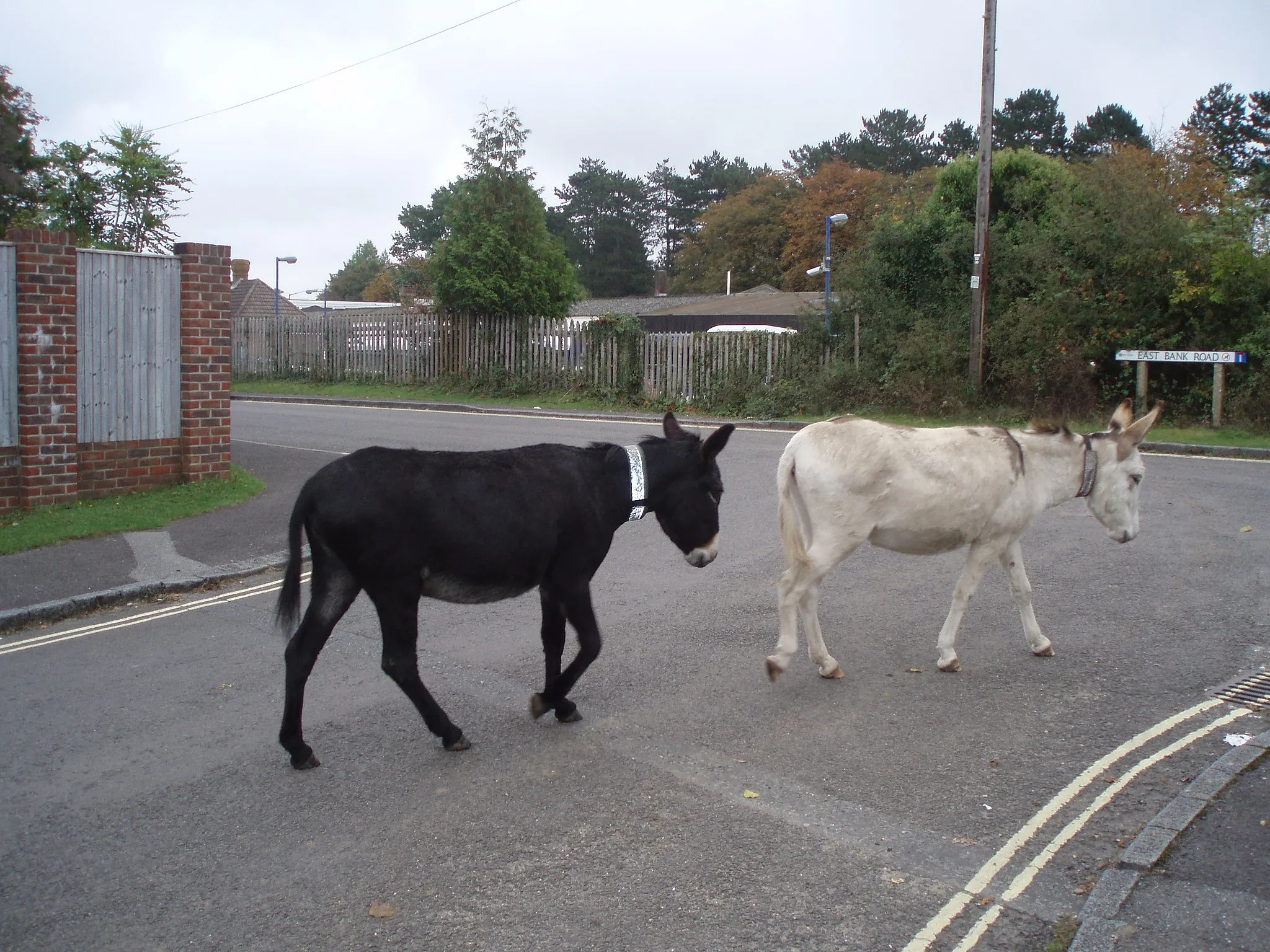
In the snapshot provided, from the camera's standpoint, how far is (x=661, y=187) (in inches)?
3693

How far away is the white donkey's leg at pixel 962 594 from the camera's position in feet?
20.1

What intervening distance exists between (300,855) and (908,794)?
2490mm

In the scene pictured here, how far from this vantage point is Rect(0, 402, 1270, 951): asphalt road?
3.67m

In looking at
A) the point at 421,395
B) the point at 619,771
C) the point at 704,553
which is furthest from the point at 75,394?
the point at 421,395

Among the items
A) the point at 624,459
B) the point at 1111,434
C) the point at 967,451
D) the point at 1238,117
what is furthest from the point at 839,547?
the point at 1238,117

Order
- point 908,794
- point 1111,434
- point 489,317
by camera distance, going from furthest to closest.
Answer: point 489,317
point 1111,434
point 908,794

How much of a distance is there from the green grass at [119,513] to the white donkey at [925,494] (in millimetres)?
6996

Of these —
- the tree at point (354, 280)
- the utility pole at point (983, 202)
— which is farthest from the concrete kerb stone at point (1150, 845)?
the tree at point (354, 280)

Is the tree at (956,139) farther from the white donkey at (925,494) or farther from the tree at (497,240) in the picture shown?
the white donkey at (925,494)

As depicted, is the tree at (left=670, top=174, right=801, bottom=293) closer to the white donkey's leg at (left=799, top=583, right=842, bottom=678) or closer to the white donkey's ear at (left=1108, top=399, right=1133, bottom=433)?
the white donkey's ear at (left=1108, top=399, right=1133, bottom=433)

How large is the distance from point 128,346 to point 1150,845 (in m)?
10.8

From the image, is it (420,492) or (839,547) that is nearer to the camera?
(420,492)

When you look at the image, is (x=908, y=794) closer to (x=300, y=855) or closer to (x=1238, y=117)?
(x=300, y=855)

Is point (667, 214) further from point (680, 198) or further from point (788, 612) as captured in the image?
point (788, 612)
